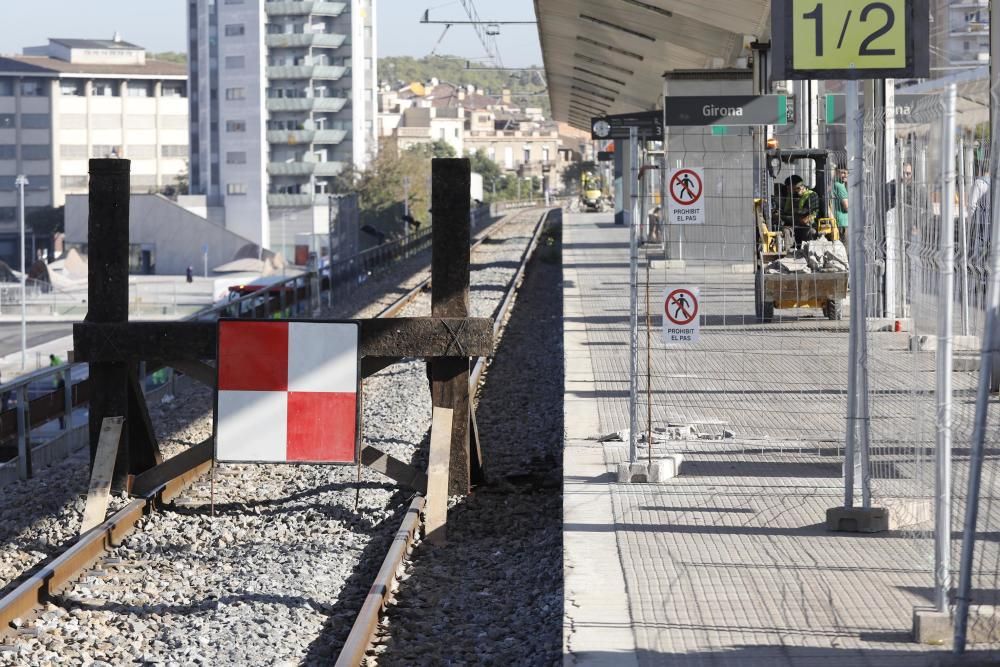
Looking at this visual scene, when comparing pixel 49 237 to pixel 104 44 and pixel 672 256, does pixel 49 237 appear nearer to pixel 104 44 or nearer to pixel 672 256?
pixel 104 44

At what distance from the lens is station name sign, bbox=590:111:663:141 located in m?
16.8

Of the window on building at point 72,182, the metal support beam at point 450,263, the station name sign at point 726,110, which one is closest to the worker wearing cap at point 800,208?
the station name sign at point 726,110

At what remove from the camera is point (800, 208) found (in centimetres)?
1992

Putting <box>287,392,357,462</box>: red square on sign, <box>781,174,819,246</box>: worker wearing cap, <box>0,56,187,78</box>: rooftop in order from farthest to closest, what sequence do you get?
1. <box>0,56,187,78</box>: rooftop
2. <box>781,174,819,246</box>: worker wearing cap
3. <box>287,392,357,462</box>: red square on sign

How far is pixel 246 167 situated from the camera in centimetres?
10500

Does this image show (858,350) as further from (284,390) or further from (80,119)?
(80,119)

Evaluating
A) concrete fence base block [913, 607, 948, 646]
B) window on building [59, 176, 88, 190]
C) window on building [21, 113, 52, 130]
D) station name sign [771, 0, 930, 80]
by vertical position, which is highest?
window on building [21, 113, 52, 130]

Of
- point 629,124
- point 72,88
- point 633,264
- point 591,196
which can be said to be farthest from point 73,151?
point 633,264

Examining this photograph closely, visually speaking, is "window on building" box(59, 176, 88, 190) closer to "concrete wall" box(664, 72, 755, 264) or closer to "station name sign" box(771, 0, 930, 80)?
"concrete wall" box(664, 72, 755, 264)

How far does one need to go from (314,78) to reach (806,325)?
300ft

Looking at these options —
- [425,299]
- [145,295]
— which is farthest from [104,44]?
[425,299]

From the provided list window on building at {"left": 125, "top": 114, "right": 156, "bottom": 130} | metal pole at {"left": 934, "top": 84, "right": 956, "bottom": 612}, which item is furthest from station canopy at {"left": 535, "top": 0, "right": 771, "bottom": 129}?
window on building at {"left": 125, "top": 114, "right": 156, "bottom": 130}

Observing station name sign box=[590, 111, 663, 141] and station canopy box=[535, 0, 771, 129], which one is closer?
station name sign box=[590, 111, 663, 141]

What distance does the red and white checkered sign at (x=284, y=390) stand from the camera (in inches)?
393
